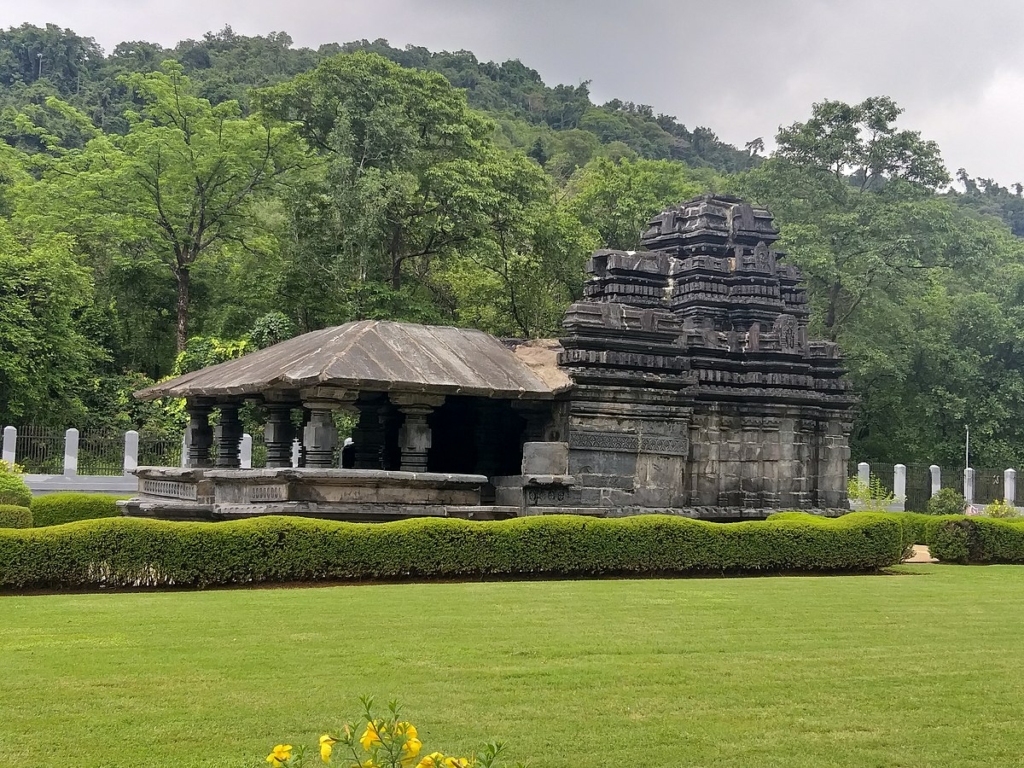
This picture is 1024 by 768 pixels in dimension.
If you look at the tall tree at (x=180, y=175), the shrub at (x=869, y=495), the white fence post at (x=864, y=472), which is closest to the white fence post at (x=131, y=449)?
the tall tree at (x=180, y=175)

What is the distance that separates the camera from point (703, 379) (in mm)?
15781

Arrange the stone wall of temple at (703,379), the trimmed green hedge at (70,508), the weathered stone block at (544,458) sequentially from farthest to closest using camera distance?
1. the trimmed green hedge at (70,508)
2. the stone wall of temple at (703,379)
3. the weathered stone block at (544,458)

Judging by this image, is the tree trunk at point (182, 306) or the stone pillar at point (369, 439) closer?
the stone pillar at point (369, 439)

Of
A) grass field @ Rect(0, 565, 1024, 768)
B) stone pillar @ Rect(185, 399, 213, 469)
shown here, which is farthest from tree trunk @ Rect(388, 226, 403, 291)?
grass field @ Rect(0, 565, 1024, 768)

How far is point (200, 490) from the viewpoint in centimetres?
1376

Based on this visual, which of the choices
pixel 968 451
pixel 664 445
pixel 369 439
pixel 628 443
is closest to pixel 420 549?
pixel 628 443

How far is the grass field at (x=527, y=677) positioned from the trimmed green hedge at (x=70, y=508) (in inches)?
258

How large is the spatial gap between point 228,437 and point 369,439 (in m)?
2.36

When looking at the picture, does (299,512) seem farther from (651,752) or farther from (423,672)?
(651,752)

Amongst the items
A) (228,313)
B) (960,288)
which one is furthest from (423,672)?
(960,288)

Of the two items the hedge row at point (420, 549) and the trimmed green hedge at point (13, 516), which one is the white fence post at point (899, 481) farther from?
the trimmed green hedge at point (13, 516)

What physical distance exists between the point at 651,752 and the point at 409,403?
8.94m

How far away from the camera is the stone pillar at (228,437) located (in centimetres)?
1672

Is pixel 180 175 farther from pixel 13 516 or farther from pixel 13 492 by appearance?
pixel 13 516
